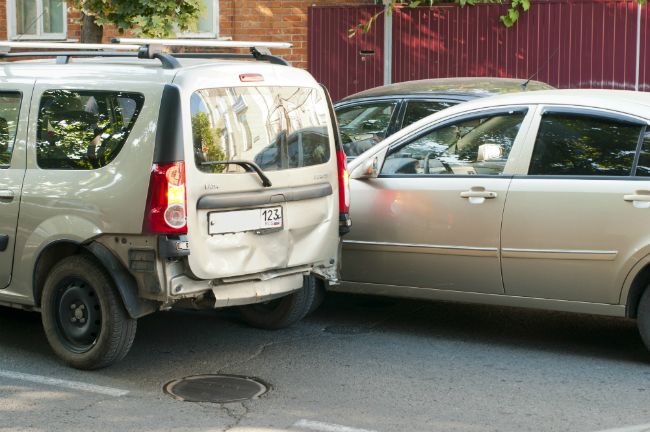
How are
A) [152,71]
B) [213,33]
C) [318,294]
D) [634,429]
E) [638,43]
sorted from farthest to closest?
[213,33] < [638,43] < [318,294] < [152,71] < [634,429]

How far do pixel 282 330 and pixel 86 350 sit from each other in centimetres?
156

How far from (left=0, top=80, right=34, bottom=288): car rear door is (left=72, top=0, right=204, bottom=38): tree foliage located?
528 centimetres

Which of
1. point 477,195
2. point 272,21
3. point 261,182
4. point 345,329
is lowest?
point 345,329

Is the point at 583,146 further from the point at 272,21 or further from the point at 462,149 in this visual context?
the point at 272,21

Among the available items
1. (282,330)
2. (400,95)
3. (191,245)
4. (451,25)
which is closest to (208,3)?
(451,25)

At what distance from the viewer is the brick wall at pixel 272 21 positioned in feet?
51.1

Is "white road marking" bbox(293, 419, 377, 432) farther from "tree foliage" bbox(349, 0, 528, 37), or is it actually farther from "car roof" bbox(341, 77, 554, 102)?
"tree foliage" bbox(349, 0, 528, 37)

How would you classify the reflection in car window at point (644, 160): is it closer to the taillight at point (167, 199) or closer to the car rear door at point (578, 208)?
the car rear door at point (578, 208)

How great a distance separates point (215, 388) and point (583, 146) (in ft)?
8.44

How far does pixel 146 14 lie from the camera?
1245 centimetres

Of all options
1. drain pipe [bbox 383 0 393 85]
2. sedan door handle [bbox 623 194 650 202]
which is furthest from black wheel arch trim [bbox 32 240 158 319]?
drain pipe [bbox 383 0 393 85]

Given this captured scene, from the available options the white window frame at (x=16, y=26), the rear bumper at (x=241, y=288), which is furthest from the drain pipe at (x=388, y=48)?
the rear bumper at (x=241, y=288)

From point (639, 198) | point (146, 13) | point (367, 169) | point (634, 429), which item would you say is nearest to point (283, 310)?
point (367, 169)

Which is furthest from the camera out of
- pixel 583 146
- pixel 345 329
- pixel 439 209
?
pixel 345 329
